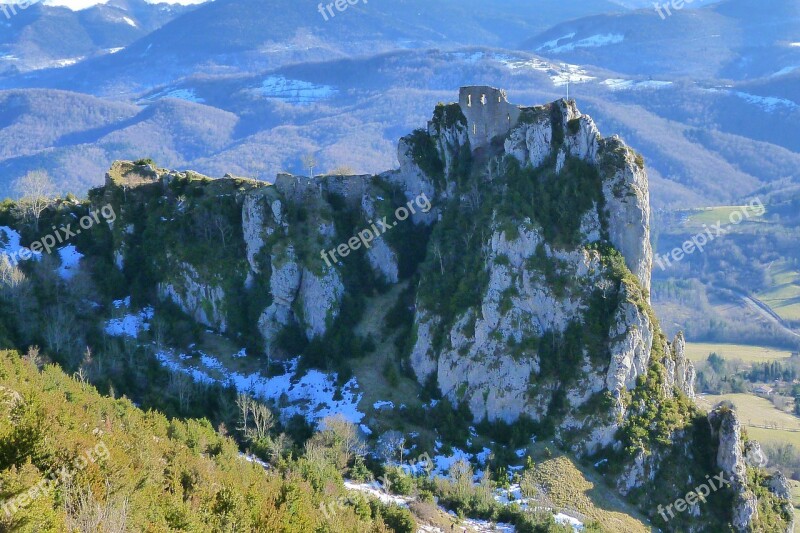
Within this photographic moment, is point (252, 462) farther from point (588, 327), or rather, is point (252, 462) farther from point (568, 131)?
point (568, 131)

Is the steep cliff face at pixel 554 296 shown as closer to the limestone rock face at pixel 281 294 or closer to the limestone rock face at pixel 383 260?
the limestone rock face at pixel 383 260

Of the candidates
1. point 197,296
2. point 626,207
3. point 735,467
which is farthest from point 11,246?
point 735,467

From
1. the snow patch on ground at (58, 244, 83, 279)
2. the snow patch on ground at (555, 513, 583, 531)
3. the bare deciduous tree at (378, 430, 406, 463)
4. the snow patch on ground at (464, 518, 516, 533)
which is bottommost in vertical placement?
the snow patch on ground at (464, 518, 516, 533)

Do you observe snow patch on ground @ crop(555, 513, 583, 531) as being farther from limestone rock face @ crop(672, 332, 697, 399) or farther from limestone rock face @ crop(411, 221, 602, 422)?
limestone rock face @ crop(672, 332, 697, 399)

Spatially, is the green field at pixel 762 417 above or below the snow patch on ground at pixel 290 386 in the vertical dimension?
below

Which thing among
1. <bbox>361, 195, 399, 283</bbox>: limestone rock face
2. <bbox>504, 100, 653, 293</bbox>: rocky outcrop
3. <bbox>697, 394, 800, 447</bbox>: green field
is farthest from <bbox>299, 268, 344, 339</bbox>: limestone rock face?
<bbox>697, 394, 800, 447</bbox>: green field

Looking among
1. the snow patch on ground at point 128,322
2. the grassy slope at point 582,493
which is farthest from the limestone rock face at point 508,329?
the snow patch on ground at point 128,322
